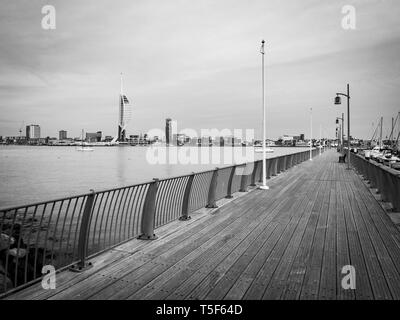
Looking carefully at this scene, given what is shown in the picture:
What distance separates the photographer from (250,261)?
5211 millimetres

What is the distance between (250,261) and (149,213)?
2376mm

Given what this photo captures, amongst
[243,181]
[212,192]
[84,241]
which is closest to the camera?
[84,241]

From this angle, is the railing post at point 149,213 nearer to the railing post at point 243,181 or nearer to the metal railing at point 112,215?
the metal railing at point 112,215

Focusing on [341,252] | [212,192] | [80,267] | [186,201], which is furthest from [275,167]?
[80,267]

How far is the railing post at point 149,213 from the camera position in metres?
6.32

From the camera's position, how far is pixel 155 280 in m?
4.46

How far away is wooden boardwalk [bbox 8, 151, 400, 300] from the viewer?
4109 millimetres

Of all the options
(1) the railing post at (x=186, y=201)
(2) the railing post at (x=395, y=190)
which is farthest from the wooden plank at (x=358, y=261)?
(1) the railing post at (x=186, y=201)

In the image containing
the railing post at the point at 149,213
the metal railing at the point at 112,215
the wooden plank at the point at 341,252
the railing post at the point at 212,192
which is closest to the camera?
the wooden plank at the point at 341,252

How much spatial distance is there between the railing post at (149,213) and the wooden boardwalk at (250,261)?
22cm

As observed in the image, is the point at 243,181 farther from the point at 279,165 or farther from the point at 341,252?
the point at 279,165
